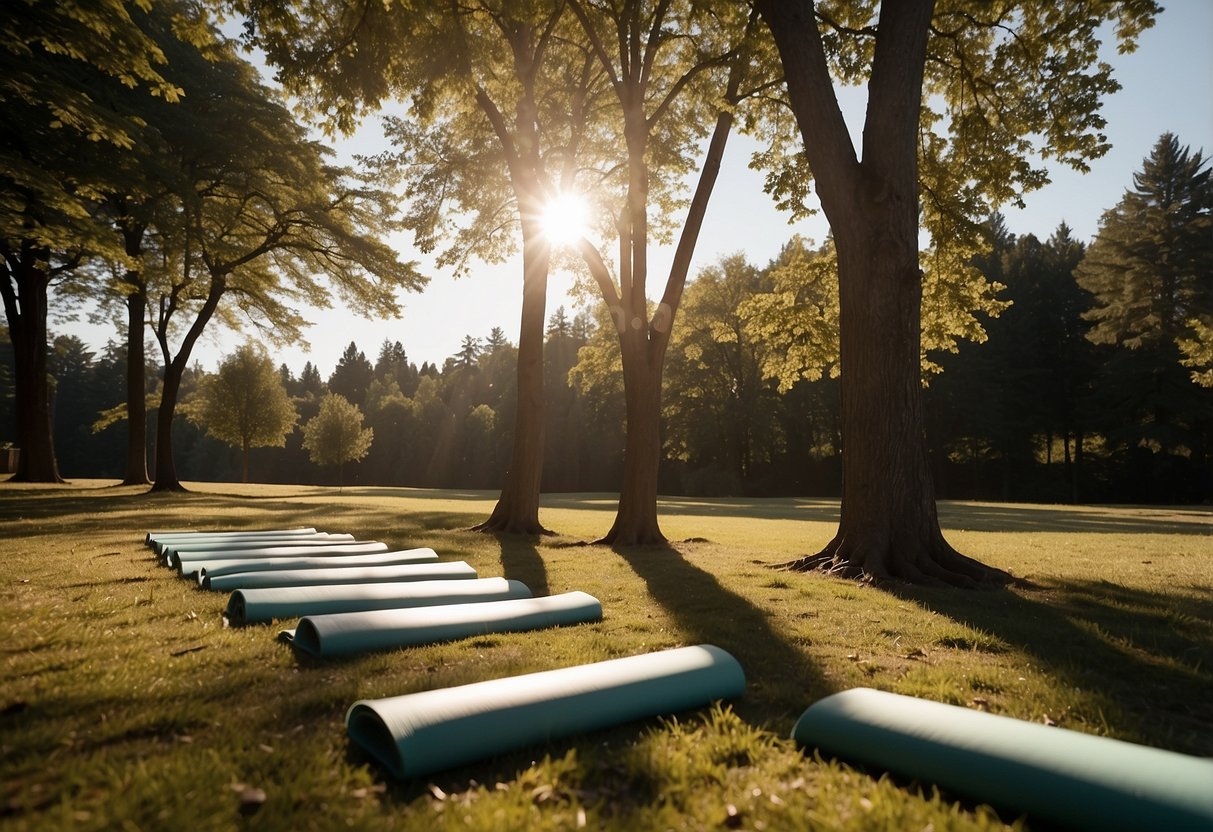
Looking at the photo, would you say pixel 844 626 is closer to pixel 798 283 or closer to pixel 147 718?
pixel 147 718

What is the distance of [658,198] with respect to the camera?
49.3ft

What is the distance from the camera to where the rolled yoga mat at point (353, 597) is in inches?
207

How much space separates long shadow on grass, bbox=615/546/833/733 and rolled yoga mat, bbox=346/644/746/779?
0.26 metres

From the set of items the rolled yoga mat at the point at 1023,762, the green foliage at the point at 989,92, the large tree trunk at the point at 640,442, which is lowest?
the rolled yoga mat at the point at 1023,762

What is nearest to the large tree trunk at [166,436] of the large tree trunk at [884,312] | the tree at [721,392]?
the large tree trunk at [884,312]

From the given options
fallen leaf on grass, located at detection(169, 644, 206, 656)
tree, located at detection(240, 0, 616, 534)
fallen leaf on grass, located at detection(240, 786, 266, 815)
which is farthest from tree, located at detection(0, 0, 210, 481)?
fallen leaf on grass, located at detection(240, 786, 266, 815)

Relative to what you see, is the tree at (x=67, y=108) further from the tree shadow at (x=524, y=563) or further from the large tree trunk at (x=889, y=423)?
the large tree trunk at (x=889, y=423)

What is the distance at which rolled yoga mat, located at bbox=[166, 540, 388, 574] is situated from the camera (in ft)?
25.1

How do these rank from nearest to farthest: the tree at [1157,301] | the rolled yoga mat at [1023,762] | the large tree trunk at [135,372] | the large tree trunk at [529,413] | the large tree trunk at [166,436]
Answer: the rolled yoga mat at [1023,762] < the large tree trunk at [529,413] < the large tree trunk at [166,436] < the large tree trunk at [135,372] < the tree at [1157,301]

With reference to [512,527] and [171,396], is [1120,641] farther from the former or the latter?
[171,396]

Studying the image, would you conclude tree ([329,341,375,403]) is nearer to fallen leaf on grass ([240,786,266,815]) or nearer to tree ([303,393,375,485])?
tree ([303,393,375,485])

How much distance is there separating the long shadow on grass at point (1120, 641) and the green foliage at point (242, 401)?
42.5 metres

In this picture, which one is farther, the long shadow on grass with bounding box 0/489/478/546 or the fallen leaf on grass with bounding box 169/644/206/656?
the long shadow on grass with bounding box 0/489/478/546

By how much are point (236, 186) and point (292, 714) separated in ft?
77.9
